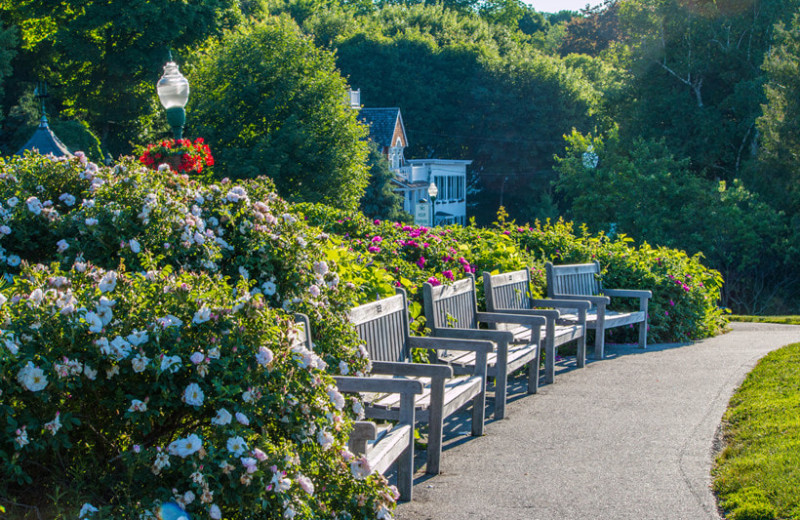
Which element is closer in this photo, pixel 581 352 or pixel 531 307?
pixel 581 352

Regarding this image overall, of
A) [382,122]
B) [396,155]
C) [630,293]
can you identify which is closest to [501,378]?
[630,293]

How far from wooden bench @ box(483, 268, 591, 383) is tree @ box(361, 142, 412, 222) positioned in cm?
3643

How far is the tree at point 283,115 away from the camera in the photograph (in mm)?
35188

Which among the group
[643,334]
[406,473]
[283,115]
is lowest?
[643,334]

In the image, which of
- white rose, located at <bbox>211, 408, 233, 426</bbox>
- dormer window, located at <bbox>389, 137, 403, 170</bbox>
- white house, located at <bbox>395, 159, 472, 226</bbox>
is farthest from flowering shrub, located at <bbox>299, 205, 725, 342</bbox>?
white house, located at <bbox>395, 159, 472, 226</bbox>

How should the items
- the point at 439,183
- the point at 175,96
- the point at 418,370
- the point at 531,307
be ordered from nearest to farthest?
the point at 418,370 < the point at 531,307 < the point at 175,96 < the point at 439,183

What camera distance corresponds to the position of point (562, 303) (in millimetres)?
9164

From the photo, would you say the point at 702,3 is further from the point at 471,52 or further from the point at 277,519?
the point at 277,519

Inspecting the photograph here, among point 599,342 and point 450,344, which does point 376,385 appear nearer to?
point 450,344

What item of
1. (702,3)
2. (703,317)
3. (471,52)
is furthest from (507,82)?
(703,317)

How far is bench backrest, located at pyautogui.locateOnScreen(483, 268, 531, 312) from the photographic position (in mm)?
7957

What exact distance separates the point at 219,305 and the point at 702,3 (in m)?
38.9

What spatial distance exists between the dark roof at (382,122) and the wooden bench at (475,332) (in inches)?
1757

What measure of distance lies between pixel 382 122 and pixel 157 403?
165ft
